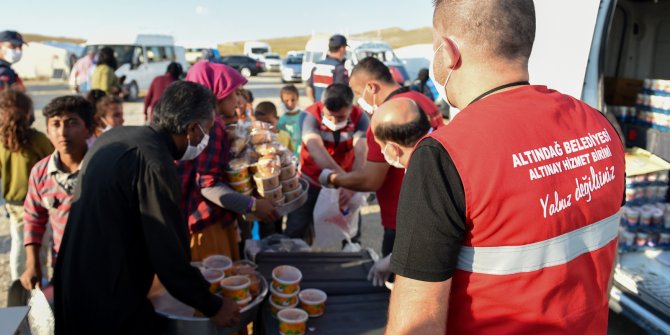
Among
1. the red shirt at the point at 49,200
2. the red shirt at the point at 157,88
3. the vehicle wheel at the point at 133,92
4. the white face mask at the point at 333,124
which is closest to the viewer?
the red shirt at the point at 49,200

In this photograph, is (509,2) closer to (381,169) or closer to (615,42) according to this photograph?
(381,169)

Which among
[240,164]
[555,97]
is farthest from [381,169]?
[555,97]

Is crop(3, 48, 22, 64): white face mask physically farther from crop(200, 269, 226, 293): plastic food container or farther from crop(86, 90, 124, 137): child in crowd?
crop(200, 269, 226, 293): plastic food container

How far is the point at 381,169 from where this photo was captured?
2975 millimetres

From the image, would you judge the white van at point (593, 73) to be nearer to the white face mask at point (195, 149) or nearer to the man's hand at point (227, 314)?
the white face mask at point (195, 149)

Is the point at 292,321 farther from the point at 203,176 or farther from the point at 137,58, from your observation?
the point at 137,58

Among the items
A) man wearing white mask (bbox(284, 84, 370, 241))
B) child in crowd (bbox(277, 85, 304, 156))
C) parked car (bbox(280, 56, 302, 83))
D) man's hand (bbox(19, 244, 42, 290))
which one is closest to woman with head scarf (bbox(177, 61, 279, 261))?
man's hand (bbox(19, 244, 42, 290))

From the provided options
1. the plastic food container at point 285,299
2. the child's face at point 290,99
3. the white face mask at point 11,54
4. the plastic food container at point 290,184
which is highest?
the white face mask at point 11,54

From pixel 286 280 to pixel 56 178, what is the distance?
1416 millimetres

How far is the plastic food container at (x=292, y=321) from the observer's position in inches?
83.2

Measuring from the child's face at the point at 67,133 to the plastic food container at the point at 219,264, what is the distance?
3.32 feet

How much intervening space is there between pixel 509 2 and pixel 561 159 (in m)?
0.45

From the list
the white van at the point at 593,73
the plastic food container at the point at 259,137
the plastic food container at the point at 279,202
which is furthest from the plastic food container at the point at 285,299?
the white van at the point at 593,73

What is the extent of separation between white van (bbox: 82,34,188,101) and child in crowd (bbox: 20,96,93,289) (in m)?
16.7
